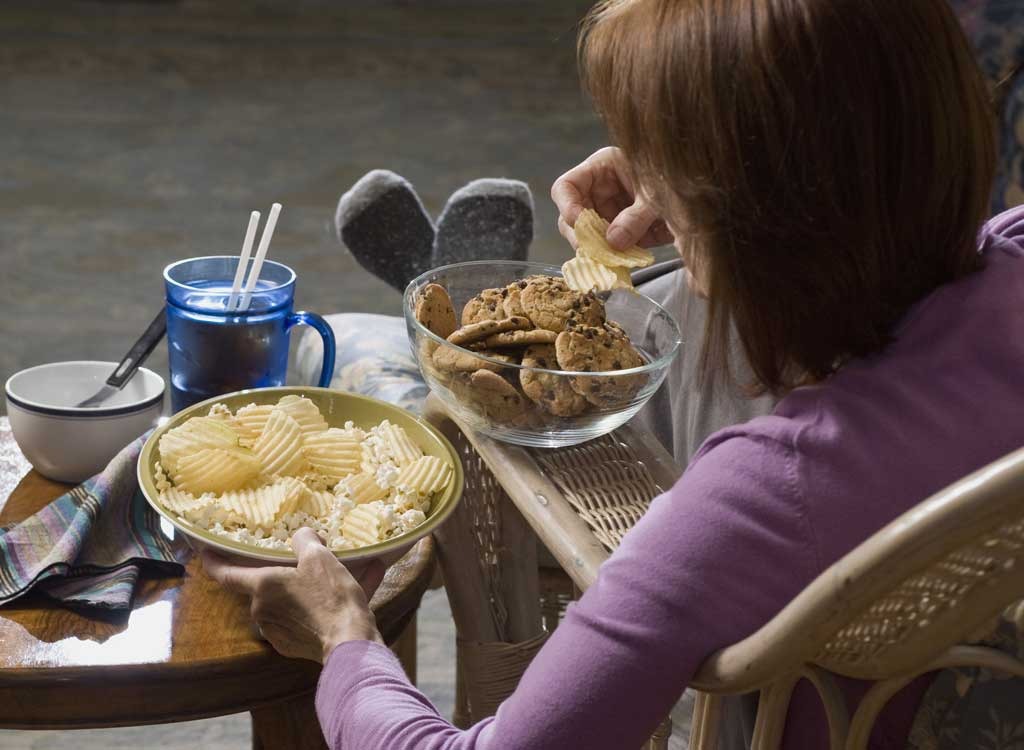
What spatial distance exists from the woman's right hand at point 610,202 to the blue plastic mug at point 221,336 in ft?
0.95

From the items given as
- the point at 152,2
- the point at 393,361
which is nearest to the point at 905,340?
the point at 393,361

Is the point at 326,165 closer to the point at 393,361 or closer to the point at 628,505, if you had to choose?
the point at 393,361

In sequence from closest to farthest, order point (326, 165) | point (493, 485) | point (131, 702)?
1. point (131, 702)
2. point (493, 485)
3. point (326, 165)

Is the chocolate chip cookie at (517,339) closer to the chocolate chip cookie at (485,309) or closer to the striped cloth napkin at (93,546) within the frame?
the chocolate chip cookie at (485,309)

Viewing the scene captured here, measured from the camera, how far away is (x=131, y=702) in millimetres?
873

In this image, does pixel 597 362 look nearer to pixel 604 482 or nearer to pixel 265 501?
pixel 604 482

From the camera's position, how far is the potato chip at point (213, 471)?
948 mm

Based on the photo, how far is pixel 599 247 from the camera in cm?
100

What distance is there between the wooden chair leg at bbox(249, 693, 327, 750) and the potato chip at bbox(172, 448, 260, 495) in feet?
0.59

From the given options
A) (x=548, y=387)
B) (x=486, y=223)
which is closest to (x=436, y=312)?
(x=548, y=387)

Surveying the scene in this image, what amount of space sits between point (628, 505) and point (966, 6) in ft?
3.61

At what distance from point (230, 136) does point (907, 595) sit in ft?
12.2

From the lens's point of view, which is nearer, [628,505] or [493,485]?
[628,505]

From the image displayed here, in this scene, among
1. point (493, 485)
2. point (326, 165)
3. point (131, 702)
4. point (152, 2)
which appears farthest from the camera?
point (152, 2)
